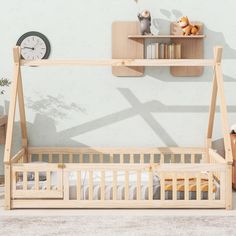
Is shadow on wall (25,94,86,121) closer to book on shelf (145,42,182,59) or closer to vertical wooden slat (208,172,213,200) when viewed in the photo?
book on shelf (145,42,182,59)

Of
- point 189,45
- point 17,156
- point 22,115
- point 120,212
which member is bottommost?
point 120,212

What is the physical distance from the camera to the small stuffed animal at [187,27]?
4.66 meters

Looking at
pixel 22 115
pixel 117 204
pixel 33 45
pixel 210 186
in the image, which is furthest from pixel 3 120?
pixel 210 186

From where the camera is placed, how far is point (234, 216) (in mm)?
3703

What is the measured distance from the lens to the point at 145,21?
15.3 feet

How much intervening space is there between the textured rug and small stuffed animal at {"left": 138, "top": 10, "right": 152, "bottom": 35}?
1784 mm

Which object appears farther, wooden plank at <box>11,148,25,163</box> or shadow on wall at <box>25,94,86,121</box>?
shadow on wall at <box>25,94,86,121</box>

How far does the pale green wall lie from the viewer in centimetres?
487

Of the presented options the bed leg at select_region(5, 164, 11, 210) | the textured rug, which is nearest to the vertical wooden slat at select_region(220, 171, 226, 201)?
the textured rug

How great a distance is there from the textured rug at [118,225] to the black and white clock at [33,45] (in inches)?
68.4

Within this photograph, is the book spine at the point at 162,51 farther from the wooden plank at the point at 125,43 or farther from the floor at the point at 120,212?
the floor at the point at 120,212

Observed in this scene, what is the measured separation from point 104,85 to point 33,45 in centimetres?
76

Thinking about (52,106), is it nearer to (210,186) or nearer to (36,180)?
(36,180)

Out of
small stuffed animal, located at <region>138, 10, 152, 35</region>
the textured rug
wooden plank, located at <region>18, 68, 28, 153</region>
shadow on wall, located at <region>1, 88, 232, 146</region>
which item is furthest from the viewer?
shadow on wall, located at <region>1, 88, 232, 146</region>
